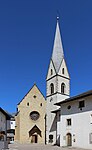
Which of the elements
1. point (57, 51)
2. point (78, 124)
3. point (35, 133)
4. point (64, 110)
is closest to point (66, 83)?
point (57, 51)

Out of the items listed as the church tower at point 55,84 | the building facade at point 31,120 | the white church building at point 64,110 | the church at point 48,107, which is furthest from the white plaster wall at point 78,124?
the building facade at point 31,120

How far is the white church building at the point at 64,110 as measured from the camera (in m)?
35.3

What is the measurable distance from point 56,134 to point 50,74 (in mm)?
15772

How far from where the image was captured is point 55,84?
55.0 m

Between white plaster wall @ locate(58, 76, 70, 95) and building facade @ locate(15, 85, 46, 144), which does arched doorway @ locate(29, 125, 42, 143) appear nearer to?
building facade @ locate(15, 85, 46, 144)

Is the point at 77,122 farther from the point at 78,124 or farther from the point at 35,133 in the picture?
the point at 35,133

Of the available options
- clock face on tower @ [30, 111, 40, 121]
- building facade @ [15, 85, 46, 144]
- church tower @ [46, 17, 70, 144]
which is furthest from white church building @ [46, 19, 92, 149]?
clock face on tower @ [30, 111, 40, 121]

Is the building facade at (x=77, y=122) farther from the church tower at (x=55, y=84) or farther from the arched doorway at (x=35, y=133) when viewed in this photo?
the arched doorway at (x=35, y=133)

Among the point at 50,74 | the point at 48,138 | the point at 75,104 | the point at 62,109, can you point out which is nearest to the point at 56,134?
the point at 48,138

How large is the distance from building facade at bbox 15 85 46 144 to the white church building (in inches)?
125

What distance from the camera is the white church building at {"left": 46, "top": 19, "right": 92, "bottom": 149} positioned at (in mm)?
35344

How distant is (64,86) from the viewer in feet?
184

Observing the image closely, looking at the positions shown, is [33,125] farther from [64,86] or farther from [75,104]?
[75,104]

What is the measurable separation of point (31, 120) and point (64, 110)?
700 inches
